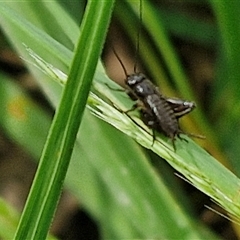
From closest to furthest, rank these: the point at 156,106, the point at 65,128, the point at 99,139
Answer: the point at 65,128 → the point at 99,139 → the point at 156,106

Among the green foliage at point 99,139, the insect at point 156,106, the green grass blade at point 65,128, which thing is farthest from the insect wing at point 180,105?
the green grass blade at point 65,128

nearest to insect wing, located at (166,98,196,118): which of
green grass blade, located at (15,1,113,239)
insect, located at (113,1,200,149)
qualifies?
insect, located at (113,1,200,149)

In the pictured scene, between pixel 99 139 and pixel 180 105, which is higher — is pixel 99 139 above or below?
below

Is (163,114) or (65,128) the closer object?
(65,128)

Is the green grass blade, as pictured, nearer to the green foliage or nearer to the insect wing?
the green foliage

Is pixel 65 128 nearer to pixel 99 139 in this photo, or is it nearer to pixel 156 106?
pixel 99 139

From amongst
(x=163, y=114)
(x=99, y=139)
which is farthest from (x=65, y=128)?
(x=163, y=114)

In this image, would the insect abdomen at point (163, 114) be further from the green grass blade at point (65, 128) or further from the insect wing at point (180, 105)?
the green grass blade at point (65, 128)
